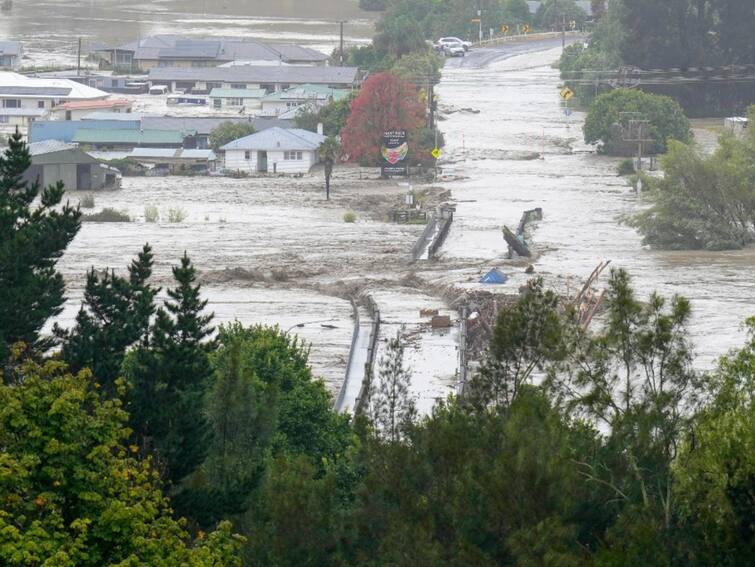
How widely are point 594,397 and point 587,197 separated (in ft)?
156

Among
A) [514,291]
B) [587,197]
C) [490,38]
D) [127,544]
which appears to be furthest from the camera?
[490,38]

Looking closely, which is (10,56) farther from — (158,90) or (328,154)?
(328,154)

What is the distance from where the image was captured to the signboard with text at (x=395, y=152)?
71750 millimetres

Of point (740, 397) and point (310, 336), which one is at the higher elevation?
point (740, 397)

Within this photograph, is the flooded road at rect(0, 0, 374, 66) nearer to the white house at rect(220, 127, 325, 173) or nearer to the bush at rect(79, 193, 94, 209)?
the white house at rect(220, 127, 325, 173)

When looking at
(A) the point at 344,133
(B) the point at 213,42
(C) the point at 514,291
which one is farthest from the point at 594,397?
(B) the point at 213,42

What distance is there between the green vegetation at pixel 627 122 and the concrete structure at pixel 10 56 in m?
38.5

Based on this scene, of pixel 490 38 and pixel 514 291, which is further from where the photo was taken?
pixel 490 38

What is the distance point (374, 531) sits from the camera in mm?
18406

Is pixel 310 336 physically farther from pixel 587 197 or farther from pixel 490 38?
pixel 490 38

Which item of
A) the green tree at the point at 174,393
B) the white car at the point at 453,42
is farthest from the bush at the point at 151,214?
the white car at the point at 453,42

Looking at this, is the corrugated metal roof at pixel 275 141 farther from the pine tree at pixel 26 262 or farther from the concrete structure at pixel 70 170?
the pine tree at pixel 26 262

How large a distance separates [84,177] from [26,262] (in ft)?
147

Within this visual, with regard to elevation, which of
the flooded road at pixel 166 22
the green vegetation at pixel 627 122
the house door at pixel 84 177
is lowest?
the house door at pixel 84 177
